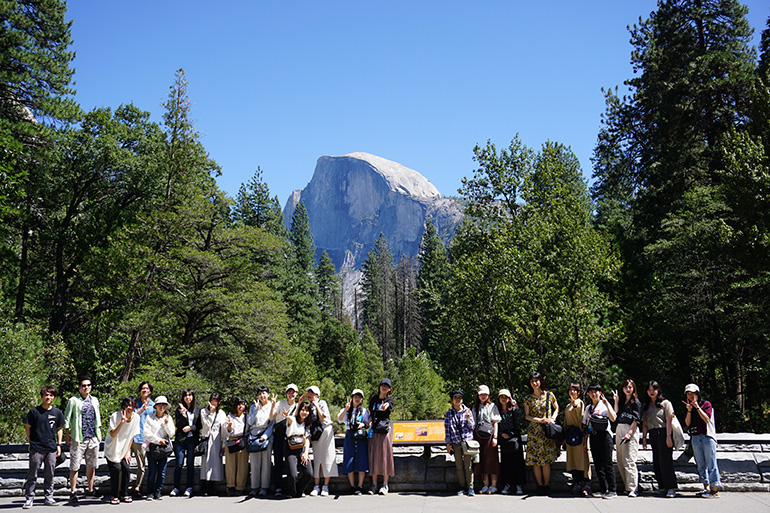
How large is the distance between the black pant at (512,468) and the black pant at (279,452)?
3.21 meters

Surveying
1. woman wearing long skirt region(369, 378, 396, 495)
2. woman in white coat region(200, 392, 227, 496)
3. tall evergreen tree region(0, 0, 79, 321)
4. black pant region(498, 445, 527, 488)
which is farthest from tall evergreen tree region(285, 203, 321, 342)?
black pant region(498, 445, 527, 488)

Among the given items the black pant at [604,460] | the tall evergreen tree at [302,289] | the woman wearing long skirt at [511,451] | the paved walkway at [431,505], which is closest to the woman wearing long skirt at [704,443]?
the paved walkway at [431,505]

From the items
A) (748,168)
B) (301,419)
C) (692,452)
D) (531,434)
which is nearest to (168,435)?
(301,419)

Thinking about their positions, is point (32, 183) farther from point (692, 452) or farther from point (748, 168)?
point (748, 168)

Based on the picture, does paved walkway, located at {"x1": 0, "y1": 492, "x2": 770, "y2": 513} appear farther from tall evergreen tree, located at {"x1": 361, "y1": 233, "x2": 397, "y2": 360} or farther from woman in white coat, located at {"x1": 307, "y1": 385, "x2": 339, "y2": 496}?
tall evergreen tree, located at {"x1": 361, "y1": 233, "x2": 397, "y2": 360}

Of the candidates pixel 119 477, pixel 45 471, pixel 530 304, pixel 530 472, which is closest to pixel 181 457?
pixel 119 477

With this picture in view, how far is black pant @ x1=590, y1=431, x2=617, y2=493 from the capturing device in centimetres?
728

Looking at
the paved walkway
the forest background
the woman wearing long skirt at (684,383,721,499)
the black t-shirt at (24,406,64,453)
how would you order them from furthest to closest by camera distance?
the forest background, the black t-shirt at (24,406,64,453), the woman wearing long skirt at (684,383,721,499), the paved walkway

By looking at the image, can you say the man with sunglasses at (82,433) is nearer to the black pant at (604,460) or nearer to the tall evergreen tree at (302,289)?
the black pant at (604,460)

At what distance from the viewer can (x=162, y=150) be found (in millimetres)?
20922

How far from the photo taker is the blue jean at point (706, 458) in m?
7.19

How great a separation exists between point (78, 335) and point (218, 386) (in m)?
8.11

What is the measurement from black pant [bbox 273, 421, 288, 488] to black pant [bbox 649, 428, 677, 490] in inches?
206

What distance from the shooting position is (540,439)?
7512 millimetres
